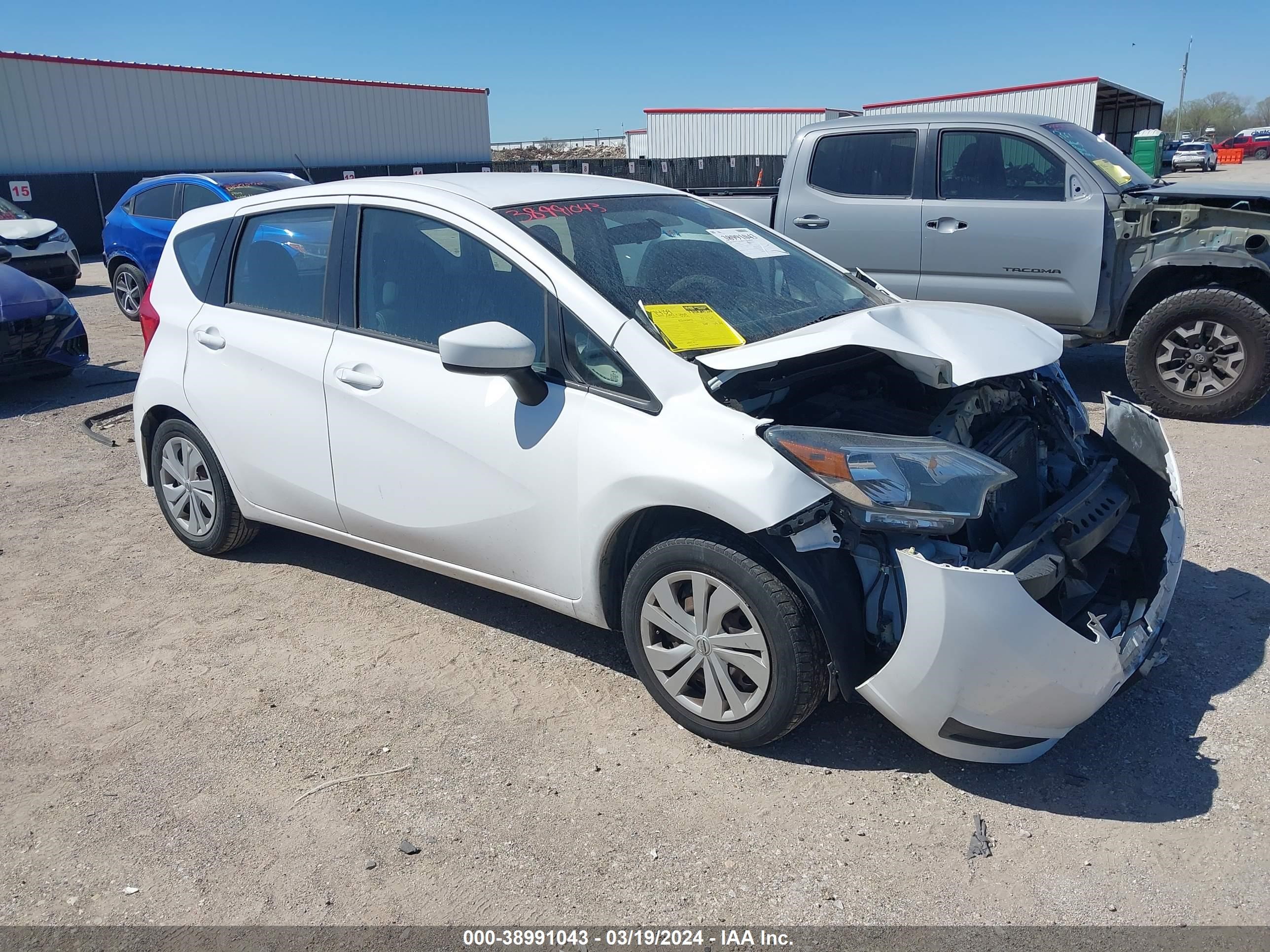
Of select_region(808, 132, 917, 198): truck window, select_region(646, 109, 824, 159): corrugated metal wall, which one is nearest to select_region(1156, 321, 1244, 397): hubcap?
select_region(808, 132, 917, 198): truck window

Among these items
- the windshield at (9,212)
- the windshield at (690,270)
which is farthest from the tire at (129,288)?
the windshield at (690,270)

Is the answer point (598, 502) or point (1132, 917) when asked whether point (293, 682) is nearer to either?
point (598, 502)

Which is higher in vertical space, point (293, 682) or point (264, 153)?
point (264, 153)

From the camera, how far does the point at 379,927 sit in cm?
251

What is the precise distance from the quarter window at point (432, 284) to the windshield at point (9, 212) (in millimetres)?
12618

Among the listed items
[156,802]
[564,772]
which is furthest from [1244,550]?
[156,802]

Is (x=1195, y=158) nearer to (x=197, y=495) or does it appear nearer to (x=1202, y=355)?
(x=1202, y=355)

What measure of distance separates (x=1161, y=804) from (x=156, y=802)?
118 inches

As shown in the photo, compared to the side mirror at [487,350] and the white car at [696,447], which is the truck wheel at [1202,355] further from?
the side mirror at [487,350]

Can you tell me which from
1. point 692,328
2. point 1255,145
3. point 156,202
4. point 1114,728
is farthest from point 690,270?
point 1255,145

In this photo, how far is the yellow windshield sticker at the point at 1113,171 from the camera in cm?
683

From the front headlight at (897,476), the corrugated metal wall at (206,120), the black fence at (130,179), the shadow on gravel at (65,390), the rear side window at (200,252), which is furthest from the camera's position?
the corrugated metal wall at (206,120)

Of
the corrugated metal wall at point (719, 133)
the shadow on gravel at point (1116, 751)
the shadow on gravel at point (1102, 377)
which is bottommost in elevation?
the shadow on gravel at point (1116, 751)

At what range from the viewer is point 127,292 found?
11906 mm
